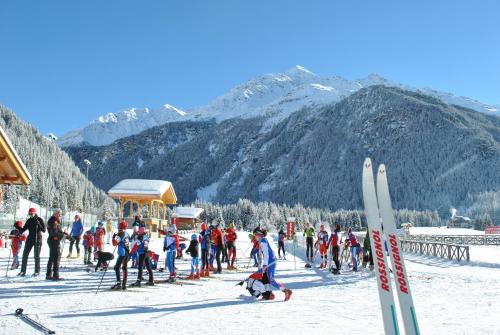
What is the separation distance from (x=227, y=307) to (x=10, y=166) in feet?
35.4

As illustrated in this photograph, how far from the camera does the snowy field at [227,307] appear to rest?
7.22 m

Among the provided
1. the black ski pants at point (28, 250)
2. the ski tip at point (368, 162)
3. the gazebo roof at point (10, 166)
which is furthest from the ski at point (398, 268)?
the gazebo roof at point (10, 166)

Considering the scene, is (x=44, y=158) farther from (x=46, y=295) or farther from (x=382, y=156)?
(x=382, y=156)

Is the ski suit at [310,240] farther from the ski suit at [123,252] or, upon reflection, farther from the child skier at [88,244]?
the ski suit at [123,252]

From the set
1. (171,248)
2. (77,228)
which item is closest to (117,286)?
(171,248)

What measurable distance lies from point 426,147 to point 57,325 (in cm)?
18923

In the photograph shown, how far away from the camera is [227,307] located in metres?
9.09

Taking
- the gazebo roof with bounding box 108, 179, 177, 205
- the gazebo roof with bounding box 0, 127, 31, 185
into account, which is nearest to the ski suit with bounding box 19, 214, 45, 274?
the gazebo roof with bounding box 0, 127, 31, 185

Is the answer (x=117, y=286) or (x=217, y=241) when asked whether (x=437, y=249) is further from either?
(x=117, y=286)

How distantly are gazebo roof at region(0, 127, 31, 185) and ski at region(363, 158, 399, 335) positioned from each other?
43.9 feet

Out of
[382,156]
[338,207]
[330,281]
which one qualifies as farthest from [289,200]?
[330,281]

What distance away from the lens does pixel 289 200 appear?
19200 centimetres

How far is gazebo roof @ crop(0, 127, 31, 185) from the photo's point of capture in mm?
15070

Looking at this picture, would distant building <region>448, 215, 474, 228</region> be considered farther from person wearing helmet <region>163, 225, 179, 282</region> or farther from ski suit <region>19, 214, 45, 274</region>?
ski suit <region>19, 214, 45, 274</region>
